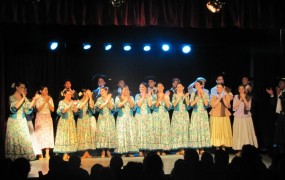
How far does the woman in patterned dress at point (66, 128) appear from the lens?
33.0 ft

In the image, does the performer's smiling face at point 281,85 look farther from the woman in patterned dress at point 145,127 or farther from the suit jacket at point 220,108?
the woman in patterned dress at point 145,127

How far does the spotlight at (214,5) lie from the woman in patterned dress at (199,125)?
7.61 feet

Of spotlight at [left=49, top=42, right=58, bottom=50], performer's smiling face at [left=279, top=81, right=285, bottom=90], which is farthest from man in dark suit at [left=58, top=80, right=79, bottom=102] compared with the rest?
performer's smiling face at [left=279, top=81, right=285, bottom=90]

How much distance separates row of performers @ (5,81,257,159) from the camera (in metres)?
10.1

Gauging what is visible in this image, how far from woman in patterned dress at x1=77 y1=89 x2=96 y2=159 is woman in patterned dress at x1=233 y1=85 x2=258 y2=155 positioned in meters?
3.23

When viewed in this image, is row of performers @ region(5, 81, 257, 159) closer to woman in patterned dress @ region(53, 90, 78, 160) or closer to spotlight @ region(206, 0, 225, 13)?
woman in patterned dress @ region(53, 90, 78, 160)

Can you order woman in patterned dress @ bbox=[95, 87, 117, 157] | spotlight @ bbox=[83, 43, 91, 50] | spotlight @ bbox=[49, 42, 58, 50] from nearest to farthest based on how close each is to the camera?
woman in patterned dress @ bbox=[95, 87, 117, 157], spotlight @ bbox=[49, 42, 58, 50], spotlight @ bbox=[83, 43, 91, 50]

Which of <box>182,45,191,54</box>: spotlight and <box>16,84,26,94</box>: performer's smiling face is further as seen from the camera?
<box>182,45,191,54</box>: spotlight

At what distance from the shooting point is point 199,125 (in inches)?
421

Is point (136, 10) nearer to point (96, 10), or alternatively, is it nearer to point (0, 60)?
point (96, 10)

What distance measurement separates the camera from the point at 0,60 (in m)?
8.69

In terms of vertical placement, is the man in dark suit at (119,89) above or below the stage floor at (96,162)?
above

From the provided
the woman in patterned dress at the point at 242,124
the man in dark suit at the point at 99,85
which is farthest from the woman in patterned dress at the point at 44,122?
the woman in patterned dress at the point at 242,124

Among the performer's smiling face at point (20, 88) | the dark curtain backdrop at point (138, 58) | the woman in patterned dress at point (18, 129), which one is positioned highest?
the dark curtain backdrop at point (138, 58)
